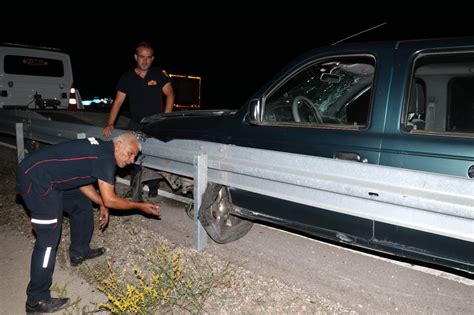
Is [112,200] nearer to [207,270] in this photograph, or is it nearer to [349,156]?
[207,270]

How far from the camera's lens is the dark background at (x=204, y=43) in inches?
1518

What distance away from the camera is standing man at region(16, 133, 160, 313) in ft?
9.94

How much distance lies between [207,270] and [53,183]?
1439 millimetres

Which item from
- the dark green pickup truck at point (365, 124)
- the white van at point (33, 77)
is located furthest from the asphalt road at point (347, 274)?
the white van at point (33, 77)

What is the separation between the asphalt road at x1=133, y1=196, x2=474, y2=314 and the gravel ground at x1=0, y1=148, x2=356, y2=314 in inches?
7.0

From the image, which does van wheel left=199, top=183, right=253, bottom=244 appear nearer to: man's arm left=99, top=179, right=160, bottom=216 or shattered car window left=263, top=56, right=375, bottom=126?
man's arm left=99, top=179, right=160, bottom=216

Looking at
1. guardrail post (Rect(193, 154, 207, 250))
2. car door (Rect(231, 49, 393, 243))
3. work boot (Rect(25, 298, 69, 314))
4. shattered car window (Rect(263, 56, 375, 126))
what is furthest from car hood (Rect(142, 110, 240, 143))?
work boot (Rect(25, 298, 69, 314))

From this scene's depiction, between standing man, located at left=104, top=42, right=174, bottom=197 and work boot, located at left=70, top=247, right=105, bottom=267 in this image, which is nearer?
work boot, located at left=70, top=247, right=105, bottom=267

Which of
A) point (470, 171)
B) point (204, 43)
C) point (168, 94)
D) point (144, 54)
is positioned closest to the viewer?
point (470, 171)

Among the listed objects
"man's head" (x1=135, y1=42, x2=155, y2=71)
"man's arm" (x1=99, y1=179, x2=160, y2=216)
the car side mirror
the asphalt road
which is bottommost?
the asphalt road

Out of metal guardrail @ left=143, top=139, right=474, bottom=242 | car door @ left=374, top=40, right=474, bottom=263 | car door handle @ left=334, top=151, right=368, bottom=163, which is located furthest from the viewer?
car door handle @ left=334, top=151, right=368, bottom=163

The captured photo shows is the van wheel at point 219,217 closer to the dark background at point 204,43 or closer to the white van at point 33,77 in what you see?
the white van at point 33,77

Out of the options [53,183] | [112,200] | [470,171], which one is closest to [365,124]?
[470,171]

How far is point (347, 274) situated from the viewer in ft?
11.7
